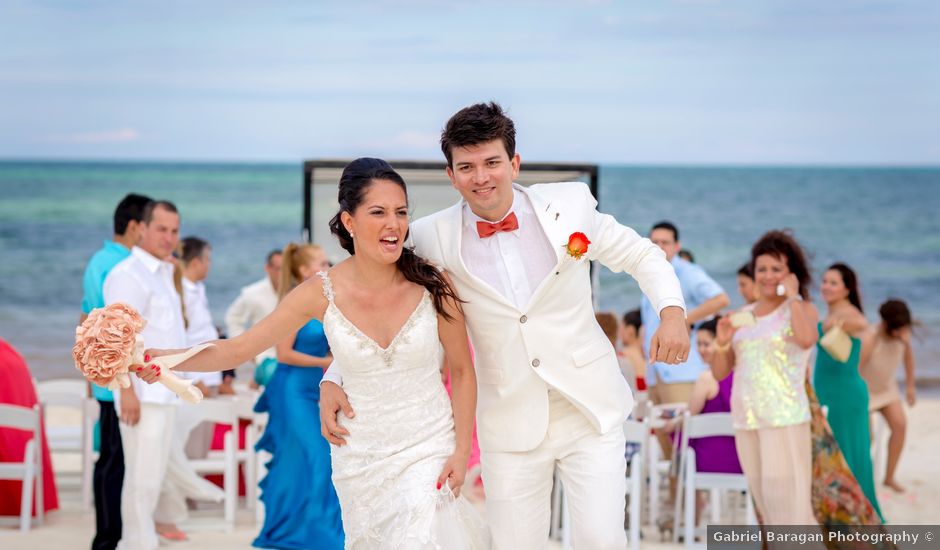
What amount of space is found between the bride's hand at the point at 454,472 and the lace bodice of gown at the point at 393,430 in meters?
Result: 0.02

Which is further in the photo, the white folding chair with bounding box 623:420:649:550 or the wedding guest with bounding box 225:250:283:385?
the wedding guest with bounding box 225:250:283:385

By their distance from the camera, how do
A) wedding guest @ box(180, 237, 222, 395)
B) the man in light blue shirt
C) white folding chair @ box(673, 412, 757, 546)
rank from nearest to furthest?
white folding chair @ box(673, 412, 757, 546) → wedding guest @ box(180, 237, 222, 395) → the man in light blue shirt

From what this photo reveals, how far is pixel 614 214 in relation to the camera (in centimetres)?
3909

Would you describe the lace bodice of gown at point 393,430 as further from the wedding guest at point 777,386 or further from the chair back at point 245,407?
the chair back at point 245,407

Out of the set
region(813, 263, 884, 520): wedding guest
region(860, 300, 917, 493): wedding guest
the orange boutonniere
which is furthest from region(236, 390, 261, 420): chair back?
region(860, 300, 917, 493): wedding guest

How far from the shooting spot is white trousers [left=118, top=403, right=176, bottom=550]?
6.53 meters

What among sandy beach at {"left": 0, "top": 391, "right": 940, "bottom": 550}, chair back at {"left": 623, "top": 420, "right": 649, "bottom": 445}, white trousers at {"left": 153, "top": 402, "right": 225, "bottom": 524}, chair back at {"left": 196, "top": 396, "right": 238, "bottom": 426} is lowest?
sandy beach at {"left": 0, "top": 391, "right": 940, "bottom": 550}

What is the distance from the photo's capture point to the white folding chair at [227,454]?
743 cm

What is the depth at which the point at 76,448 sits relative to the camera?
27.7 feet

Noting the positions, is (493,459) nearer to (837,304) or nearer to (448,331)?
(448,331)

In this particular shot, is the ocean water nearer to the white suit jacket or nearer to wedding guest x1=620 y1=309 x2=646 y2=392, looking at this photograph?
wedding guest x1=620 y1=309 x2=646 y2=392

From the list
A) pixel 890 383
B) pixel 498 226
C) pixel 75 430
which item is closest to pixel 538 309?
pixel 498 226

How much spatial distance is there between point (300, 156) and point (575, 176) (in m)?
29.5

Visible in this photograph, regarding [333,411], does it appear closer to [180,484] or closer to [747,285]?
[180,484]
